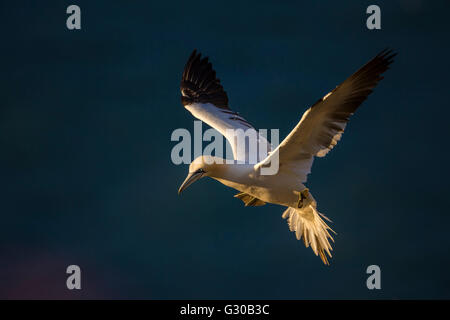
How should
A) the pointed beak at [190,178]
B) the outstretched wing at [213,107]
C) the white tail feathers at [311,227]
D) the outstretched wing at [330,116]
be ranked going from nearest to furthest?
the outstretched wing at [330,116] < the pointed beak at [190,178] < the white tail feathers at [311,227] < the outstretched wing at [213,107]

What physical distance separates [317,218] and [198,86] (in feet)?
11.4

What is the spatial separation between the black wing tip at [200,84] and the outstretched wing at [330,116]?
308 centimetres

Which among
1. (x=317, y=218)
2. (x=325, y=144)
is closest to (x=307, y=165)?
(x=325, y=144)

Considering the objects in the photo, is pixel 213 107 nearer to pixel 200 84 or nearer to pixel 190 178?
pixel 200 84

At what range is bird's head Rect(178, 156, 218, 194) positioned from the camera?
303 inches

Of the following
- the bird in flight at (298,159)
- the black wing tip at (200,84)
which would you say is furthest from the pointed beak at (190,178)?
the black wing tip at (200,84)

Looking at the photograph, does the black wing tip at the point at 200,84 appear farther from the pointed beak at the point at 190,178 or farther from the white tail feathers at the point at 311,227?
the pointed beak at the point at 190,178

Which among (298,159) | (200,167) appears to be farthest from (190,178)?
(298,159)

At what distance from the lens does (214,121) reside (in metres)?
9.81

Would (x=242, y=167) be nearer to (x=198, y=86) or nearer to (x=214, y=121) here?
(x=214, y=121)

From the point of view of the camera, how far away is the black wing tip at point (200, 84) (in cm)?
1056

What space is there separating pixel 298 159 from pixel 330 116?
31.6 inches

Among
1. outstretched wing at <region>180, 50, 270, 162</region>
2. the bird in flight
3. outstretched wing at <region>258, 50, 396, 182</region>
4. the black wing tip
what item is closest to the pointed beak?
the bird in flight

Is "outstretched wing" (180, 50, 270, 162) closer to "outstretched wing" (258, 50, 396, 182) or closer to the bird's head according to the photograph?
the bird's head
